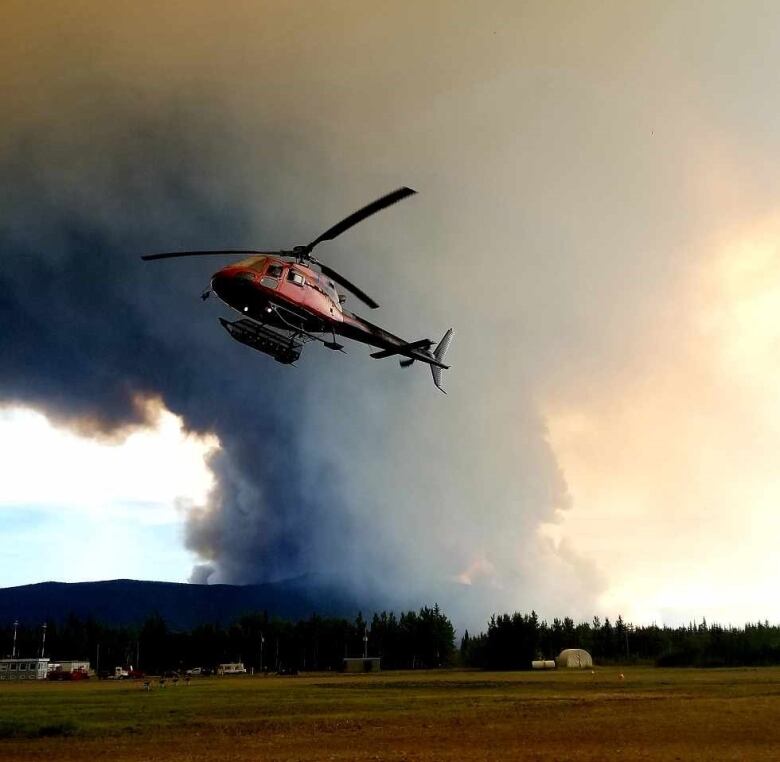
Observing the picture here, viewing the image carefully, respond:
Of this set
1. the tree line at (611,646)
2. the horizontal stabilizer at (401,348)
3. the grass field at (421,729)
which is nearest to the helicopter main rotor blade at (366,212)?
the horizontal stabilizer at (401,348)

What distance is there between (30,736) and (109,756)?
344 inches

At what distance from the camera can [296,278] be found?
125ft

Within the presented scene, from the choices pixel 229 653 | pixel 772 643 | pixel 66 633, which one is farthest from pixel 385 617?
pixel 772 643

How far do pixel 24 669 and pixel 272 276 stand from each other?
129 m

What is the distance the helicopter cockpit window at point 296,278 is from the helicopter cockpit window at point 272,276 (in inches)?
24.3

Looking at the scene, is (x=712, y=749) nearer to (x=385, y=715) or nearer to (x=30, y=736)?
(x=385, y=715)

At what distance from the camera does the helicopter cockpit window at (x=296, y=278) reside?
124 ft

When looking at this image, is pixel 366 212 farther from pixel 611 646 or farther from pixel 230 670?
pixel 611 646

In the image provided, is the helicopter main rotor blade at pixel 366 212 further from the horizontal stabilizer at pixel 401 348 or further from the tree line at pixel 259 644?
the tree line at pixel 259 644

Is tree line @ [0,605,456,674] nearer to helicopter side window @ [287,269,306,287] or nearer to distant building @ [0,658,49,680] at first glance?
distant building @ [0,658,49,680]

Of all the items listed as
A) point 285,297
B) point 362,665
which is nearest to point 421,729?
point 285,297

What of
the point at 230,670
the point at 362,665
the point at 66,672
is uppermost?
the point at 362,665

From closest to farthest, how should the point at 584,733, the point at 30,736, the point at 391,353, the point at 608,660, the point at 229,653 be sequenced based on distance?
the point at 584,733
the point at 30,736
the point at 391,353
the point at 608,660
the point at 229,653

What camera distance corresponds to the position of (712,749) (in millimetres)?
22391
